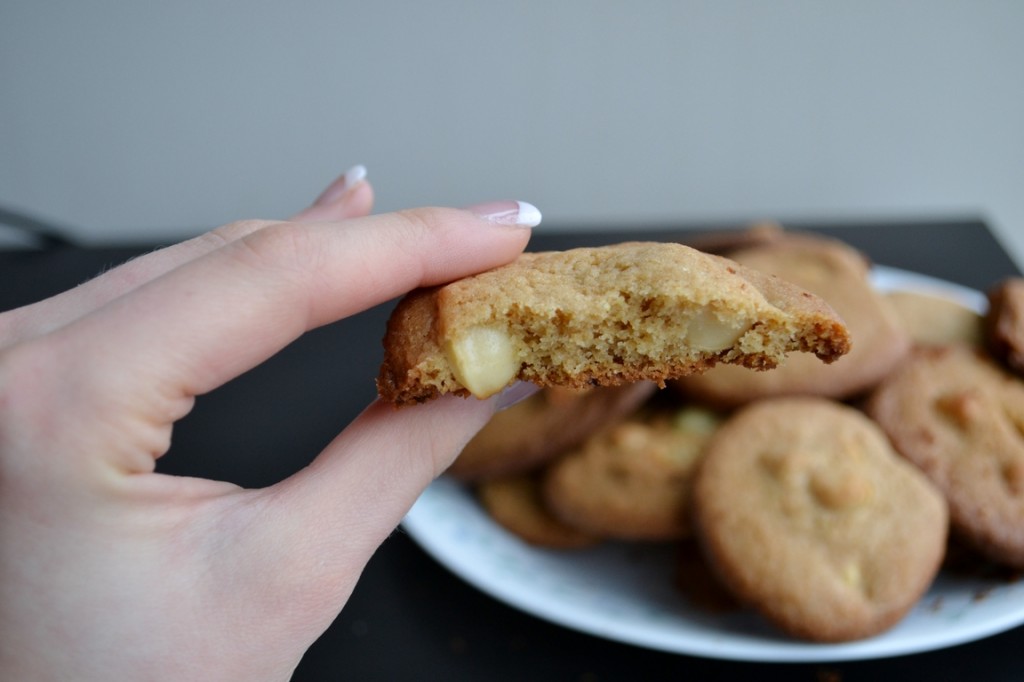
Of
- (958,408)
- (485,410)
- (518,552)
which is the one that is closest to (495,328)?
(485,410)

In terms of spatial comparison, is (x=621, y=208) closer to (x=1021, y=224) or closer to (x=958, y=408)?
(x=1021, y=224)

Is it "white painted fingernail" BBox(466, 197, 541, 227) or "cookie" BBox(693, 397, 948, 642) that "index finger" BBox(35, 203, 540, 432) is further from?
"cookie" BBox(693, 397, 948, 642)

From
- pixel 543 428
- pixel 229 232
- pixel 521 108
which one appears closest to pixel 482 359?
pixel 229 232

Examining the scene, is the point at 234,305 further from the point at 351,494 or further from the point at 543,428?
the point at 543,428

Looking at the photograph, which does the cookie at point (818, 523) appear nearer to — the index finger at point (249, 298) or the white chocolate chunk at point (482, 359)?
the white chocolate chunk at point (482, 359)

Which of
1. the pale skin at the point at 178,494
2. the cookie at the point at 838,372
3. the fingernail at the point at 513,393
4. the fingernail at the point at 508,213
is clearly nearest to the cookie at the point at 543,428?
the cookie at the point at 838,372

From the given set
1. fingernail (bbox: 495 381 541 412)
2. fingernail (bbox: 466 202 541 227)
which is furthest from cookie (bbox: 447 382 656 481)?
fingernail (bbox: 466 202 541 227)
